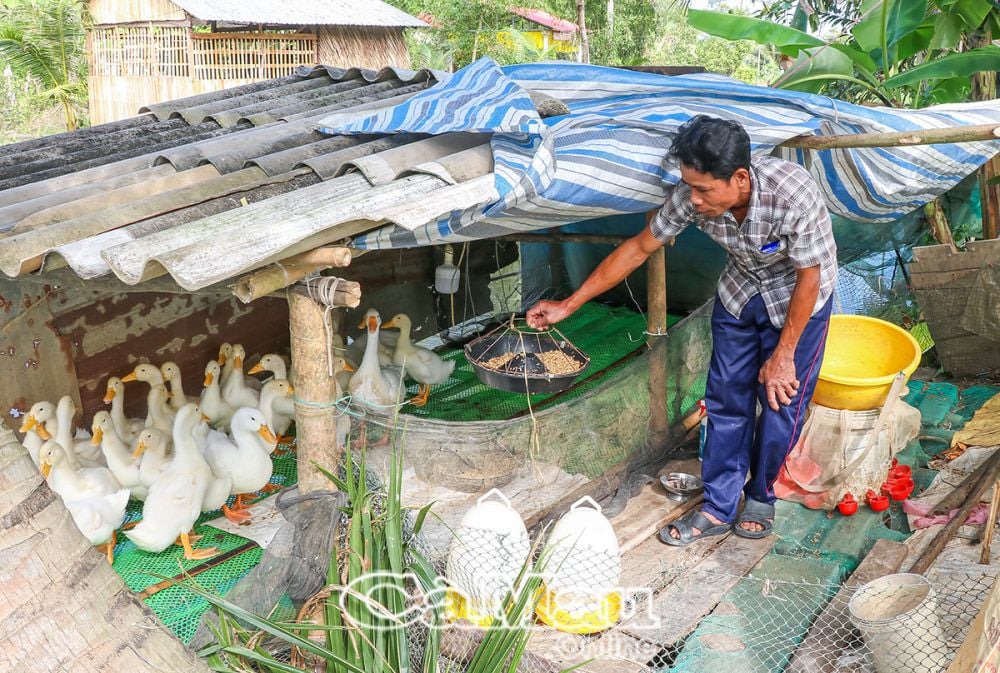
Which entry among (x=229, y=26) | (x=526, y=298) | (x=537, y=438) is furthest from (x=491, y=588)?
(x=229, y=26)

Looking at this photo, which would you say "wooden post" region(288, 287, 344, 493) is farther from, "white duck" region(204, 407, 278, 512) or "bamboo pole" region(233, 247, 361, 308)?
"white duck" region(204, 407, 278, 512)

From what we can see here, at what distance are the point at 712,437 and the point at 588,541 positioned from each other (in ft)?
3.66

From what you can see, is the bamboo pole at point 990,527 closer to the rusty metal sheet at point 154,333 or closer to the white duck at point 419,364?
the white duck at point 419,364

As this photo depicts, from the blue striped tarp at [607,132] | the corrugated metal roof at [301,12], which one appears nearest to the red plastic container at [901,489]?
the blue striped tarp at [607,132]

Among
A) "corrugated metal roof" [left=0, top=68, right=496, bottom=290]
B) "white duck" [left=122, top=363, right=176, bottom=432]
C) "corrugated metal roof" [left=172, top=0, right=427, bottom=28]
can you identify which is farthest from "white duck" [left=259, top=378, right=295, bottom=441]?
"corrugated metal roof" [left=172, top=0, right=427, bottom=28]

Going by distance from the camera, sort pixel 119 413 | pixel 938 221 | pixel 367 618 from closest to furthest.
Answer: pixel 367 618, pixel 119 413, pixel 938 221

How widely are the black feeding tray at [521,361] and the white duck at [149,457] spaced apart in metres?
1.72

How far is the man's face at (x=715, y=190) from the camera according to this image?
10.7 feet

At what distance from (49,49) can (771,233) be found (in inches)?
582

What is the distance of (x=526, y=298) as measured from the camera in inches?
299

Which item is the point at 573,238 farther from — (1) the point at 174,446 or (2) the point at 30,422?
(2) the point at 30,422

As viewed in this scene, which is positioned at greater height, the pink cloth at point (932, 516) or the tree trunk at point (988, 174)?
the tree trunk at point (988, 174)

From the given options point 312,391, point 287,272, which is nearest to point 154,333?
point 312,391

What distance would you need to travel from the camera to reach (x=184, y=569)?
3.54 meters
